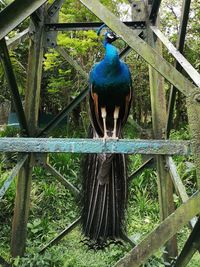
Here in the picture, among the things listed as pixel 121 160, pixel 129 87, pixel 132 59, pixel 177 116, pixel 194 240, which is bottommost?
pixel 194 240

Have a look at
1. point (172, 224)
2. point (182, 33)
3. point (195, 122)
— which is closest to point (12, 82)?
point (182, 33)

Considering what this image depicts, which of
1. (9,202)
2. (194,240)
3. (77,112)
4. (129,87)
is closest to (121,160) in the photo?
(129,87)

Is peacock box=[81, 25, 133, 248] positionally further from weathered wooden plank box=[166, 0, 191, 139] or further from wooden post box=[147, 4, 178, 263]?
wooden post box=[147, 4, 178, 263]

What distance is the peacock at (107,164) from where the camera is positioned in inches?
140

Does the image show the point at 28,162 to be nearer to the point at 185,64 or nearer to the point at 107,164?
the point at 107,164

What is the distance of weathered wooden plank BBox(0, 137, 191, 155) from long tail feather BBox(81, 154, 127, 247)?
1.17 meters

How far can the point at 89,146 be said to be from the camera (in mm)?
2484

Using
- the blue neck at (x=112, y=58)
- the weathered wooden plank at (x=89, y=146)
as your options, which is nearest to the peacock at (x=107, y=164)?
the blue neck at (x=112, y=58)

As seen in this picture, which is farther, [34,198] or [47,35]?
[34,198]

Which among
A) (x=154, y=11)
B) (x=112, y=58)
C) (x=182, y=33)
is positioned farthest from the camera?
(x=154, y=11)

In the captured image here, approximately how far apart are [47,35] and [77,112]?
6.54m

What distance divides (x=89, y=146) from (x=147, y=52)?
0.71 meters

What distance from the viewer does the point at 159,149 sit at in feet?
8.18

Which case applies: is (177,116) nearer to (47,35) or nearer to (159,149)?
(47,35)
